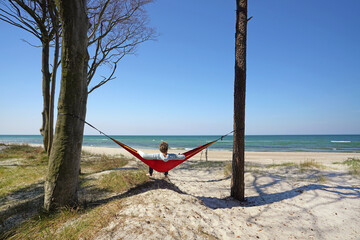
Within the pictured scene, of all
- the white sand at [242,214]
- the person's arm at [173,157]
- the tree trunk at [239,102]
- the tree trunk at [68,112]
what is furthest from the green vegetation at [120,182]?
the tree trunk at [239,102]

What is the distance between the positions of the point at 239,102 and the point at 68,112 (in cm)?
278

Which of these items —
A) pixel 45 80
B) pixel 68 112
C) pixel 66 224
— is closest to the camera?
pixel 66 224

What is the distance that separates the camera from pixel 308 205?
9.92 feet

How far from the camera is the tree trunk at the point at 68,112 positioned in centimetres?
244

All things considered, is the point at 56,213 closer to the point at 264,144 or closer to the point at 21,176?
the point at 21,176

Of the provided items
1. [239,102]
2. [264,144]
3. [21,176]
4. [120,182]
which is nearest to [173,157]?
[120,182]

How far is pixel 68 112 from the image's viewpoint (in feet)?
8.26

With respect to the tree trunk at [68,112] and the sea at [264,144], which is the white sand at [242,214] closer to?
the tree trunk at [68,112]

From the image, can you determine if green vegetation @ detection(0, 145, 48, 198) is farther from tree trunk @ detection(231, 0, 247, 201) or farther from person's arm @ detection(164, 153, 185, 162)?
tree trunk @ detection(231, 0, 247, 201)

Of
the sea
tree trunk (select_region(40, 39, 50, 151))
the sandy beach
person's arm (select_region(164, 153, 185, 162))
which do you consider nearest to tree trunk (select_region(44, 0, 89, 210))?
person's arm (select_region(164, 153, 185, 162))

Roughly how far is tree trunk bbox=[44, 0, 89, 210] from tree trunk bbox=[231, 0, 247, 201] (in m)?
2.62

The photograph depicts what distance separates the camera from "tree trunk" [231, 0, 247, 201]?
3.30 metres

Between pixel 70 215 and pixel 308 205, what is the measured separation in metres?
3.65

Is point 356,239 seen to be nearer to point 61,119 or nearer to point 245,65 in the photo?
point 245,65
